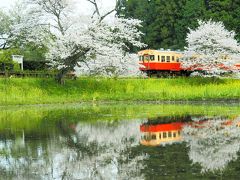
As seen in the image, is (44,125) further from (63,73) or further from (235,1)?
(235,1)

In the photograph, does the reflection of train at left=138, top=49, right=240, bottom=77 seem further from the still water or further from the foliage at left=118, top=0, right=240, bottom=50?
the still water

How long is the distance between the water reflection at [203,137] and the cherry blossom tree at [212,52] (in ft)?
76.0

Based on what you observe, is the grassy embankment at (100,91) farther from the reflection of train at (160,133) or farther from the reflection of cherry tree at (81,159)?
the reflection of cherry tree at (81,159)

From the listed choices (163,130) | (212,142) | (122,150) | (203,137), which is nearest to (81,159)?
(122,150)

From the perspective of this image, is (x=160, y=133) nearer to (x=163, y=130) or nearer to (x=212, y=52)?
(x=163, y=130)

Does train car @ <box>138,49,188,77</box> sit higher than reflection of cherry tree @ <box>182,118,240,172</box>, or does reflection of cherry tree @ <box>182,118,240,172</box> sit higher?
train car @ <box>138,49,188,77</box>

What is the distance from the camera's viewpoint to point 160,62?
4062 cm

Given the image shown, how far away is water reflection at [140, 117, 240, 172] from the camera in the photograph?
8.78m

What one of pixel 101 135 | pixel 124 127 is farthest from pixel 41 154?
pixel 124 127

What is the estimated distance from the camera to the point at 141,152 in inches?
378

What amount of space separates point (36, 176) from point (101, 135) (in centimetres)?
538

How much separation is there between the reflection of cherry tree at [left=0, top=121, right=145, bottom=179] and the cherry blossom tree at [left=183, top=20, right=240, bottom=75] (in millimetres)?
27618

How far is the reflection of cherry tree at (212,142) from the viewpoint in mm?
8547

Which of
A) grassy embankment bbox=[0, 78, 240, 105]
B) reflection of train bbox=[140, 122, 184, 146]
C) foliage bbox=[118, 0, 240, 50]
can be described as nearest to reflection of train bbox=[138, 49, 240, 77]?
grassy embankment bbox=[0, 78, 240, 105]
